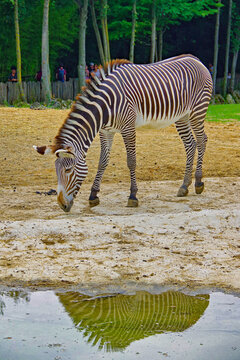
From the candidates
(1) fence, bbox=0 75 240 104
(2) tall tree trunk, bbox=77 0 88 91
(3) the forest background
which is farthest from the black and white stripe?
(3) the forest background

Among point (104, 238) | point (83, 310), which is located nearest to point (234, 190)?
point (104, 238)

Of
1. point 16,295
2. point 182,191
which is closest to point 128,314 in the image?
point 16,295

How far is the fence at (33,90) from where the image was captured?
2308 cm

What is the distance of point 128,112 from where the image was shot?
25.1 feet

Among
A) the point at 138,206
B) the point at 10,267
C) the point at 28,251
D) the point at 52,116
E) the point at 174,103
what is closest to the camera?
the point at 10,267

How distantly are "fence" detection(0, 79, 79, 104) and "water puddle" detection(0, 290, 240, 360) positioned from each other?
746 inches

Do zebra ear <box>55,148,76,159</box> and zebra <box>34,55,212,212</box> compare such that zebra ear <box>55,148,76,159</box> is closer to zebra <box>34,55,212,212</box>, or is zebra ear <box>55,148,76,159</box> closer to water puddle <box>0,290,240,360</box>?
zebra <box>34,55,212,212</box>

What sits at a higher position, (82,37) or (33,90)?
(82,37)

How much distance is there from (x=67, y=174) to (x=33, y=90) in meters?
18.6

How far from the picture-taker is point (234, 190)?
8.86 m

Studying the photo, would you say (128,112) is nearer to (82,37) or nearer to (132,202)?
(132,202)

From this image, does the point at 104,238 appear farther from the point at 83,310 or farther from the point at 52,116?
the point at 52,116

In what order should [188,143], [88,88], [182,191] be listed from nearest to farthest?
[88,88] < [182,191] < [188,143]

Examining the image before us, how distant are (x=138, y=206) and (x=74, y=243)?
2359mm
